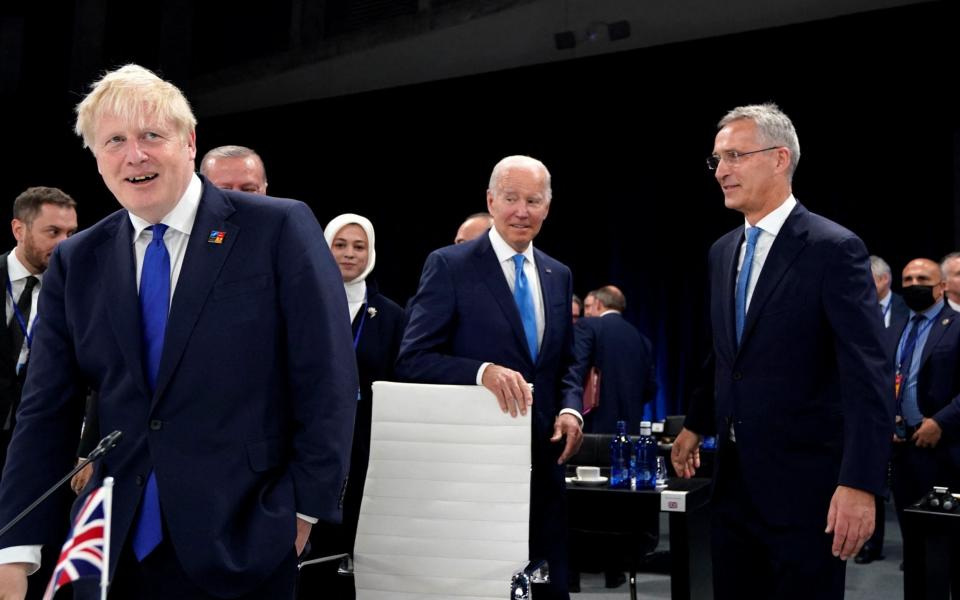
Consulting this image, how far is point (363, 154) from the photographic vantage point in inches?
398

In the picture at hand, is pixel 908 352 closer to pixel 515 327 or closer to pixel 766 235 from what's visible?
pixel 515 327

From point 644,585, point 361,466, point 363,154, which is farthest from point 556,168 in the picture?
point 361,466

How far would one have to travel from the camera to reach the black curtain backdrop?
743 cm

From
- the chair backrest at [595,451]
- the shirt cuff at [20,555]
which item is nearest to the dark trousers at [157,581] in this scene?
the shirt cuff at [20,555]

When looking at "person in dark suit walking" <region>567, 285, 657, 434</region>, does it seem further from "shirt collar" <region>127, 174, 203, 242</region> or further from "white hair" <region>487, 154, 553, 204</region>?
"shirt collar" <region>127, 174, 203, 242</region>

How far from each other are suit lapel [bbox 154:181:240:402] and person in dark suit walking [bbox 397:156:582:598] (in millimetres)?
1317

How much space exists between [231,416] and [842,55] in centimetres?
658

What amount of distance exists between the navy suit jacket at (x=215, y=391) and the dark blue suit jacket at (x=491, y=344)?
4.17 feet

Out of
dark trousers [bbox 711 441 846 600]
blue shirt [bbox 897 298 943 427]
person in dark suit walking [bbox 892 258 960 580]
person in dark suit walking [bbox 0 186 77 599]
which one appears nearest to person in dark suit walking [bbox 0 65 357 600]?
dark trousers [bbox 711 441 846 600]

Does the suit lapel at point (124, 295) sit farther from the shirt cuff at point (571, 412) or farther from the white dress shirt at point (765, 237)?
the shirt cuff at point (571, 412)

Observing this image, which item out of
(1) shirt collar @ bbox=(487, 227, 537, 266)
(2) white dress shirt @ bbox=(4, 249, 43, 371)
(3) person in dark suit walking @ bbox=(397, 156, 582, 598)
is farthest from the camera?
(2) white dress shirt @ bbox=(4, 249, 43, 371)

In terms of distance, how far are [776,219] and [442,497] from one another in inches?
43.9

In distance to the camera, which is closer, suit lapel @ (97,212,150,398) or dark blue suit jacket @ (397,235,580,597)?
suit lapel @ (97,212,150,398)

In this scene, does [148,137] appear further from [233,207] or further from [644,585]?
[644,585]
